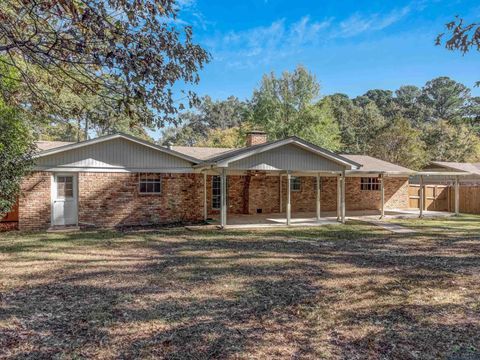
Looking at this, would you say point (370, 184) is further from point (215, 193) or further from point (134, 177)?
point (134, 177)

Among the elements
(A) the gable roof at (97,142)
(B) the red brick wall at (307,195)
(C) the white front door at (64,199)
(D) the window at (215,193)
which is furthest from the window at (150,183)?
(D) the window at (215,193)

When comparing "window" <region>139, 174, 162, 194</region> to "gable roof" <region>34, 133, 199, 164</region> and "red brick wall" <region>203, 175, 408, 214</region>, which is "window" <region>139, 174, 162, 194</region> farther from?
"red brick wall" <region>203, 175, 408, 214</region>

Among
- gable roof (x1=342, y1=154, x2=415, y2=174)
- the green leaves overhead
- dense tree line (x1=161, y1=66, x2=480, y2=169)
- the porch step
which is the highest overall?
dense tree line (x1=161, y1=66, x2=480, y2=169)

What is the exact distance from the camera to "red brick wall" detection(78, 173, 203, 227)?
1296cm

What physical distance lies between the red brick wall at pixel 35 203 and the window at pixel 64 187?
337 millimetres

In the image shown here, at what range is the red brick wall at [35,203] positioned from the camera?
12.2m

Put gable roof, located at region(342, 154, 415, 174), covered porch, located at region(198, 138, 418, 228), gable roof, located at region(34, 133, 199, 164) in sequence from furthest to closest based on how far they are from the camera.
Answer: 1. gable roof, located at region(342, 154, 415, 174)
2. covered porch, located at region(198, 138, 418, 228)
3. gable roof, located at region(34, 133, 199, 164)

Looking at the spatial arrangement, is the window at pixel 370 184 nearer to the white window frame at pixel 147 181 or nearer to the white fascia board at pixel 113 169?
the white fascia board at pixel 113 169

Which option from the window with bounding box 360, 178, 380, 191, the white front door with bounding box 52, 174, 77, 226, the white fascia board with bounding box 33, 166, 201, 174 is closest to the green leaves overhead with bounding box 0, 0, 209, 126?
the white fascia board with bounding box 33, 166, 201, 174

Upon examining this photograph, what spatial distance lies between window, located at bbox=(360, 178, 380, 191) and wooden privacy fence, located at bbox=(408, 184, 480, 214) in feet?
8.46

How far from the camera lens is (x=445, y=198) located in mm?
21109

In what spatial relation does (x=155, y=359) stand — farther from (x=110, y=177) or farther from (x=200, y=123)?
(x=200, y=123)

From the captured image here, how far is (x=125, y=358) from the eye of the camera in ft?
11.4

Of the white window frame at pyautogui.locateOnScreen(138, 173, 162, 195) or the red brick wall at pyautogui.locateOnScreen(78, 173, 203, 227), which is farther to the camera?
the white window frame at pyautogui.locateOnScreen(138, 173, 162, 195)
